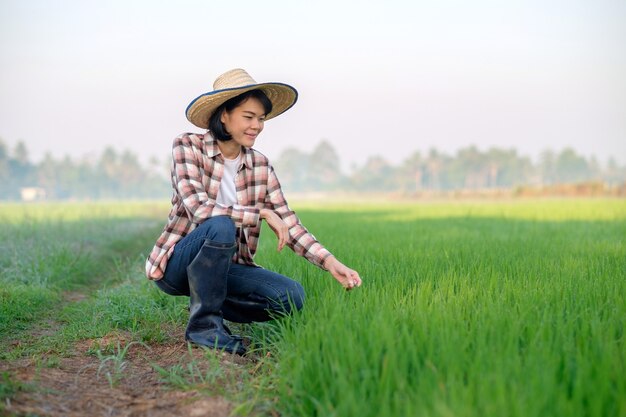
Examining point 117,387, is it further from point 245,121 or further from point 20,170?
point 20,170

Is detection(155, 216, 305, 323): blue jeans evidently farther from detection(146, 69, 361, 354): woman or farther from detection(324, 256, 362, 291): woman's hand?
detection(324, 256, 362, 291): woman's hand

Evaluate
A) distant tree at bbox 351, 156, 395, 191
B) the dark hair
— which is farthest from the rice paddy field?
Answer: distant tree at bbox 351, 156, 395, 191

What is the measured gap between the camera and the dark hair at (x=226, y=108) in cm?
283

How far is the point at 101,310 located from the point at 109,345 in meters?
0.85

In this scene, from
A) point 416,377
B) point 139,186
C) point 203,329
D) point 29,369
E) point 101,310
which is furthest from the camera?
point 139,186

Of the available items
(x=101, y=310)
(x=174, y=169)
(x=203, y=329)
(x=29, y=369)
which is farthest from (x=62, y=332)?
(x=174, y=169)

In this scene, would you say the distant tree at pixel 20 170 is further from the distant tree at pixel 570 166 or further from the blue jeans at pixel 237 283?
the distant tree at pixel 570 166

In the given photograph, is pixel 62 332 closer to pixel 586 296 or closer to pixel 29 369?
pixel 29 369

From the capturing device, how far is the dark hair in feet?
9.29

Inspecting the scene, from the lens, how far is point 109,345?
301 cm

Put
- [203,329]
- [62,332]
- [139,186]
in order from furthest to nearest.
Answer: [139,186] < [62,332] < [203,329]

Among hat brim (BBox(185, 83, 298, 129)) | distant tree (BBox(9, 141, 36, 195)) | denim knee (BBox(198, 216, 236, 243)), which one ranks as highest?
distant tree (BBox(9, 141, 36, 195))

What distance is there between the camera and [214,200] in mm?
2902

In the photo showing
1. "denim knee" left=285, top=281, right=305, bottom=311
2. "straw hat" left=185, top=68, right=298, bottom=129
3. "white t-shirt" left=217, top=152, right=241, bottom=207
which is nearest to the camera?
"straw hat" left=185, top=68, right=298, bottom=129
